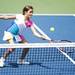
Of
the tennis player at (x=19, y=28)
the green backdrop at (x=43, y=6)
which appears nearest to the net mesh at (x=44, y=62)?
the tennis player at (x=19, y=28)

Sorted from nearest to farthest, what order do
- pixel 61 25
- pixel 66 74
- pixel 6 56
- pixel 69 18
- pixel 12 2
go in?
1. pixel 66 74
2. pixel 6 56
3. pixel 61 25
4. pixel 69 18
5. pixel 12 2

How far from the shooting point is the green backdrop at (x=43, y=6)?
481 inches

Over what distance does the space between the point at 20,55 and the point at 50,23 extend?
4.44 meters

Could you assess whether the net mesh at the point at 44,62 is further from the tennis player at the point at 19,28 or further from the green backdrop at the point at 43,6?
the green backdrop at the point at 43,6

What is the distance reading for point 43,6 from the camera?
12.3 m

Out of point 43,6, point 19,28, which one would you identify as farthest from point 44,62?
point 43,6

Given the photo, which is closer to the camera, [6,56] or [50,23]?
[6,56]

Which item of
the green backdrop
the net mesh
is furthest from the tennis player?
the green backdrop

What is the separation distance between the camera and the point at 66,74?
16.2ft

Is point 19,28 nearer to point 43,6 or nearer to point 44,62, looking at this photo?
point 44,62

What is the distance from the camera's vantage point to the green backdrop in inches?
481

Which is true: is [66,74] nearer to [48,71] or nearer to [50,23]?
[48,71]

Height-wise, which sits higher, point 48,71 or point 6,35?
point 6,35

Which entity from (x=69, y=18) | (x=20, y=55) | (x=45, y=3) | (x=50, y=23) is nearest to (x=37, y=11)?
(x=45, y=3)
